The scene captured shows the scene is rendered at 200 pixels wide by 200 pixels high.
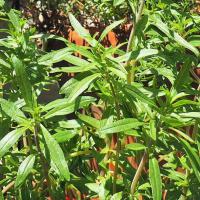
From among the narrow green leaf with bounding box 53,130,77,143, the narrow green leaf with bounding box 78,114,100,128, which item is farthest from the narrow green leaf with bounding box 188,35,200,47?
the narrow green leaf with bounding box 53,130,77,143

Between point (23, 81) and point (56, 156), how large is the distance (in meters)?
0.24

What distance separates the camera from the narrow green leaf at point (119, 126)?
4.28 ft

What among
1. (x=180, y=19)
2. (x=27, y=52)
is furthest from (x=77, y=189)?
(x=180, y=19)

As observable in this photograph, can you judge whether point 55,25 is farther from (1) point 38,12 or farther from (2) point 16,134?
(2) point 16,134

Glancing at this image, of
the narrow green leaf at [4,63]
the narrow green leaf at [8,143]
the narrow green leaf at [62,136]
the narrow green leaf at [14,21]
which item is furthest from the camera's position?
the narrow green leaf at [14,21]

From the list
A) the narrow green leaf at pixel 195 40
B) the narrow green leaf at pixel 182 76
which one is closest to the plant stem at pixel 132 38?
the narrow green leaf at pixel 182 76

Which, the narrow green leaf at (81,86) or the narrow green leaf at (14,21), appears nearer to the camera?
the narrow green leaf at (81,86)

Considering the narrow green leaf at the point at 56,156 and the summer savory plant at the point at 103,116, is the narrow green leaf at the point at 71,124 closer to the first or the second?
the summer savory plant at the point at 103,116

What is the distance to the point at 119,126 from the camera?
1.32m

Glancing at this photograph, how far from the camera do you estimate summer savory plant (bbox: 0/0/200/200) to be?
1330mm

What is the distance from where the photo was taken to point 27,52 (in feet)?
5.30

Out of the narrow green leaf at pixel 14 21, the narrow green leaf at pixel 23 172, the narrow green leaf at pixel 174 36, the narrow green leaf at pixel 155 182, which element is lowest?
the narrow green leaf at pixel 155 182

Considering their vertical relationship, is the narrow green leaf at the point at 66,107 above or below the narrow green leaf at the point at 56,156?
above

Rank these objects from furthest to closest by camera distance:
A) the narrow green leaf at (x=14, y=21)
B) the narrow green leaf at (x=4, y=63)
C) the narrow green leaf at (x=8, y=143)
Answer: the narrow green leaf at (x=14, y=21) → the narrow green leaf at (x=4, y=63) → the narrow green leaf at (x=8, y=143)
